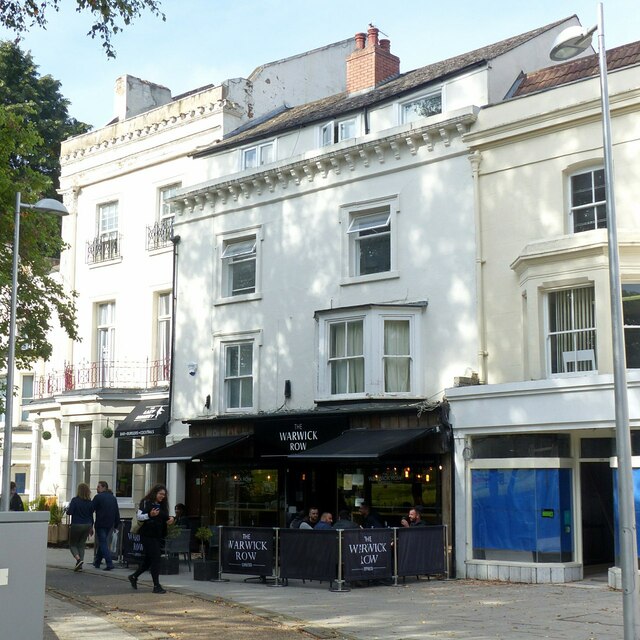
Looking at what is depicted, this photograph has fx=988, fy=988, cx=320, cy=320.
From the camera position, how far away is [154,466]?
89.0ft

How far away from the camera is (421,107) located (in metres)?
21.9

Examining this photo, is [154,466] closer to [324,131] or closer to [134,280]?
[134,280]

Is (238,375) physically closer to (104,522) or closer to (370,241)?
(370,241)

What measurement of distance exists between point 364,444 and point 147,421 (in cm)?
845

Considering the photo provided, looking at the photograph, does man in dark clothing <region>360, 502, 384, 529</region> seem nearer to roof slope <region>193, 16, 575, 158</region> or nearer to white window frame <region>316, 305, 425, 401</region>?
white window frame <region>316, 305, 425, 401</region>

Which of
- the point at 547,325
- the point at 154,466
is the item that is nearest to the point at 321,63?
the point at 154,466

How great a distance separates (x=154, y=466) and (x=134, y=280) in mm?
5250

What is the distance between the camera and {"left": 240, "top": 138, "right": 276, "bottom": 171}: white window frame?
2475 cm

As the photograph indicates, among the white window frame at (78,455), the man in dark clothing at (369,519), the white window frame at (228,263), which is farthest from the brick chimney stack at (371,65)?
the white window frame at (78,455)

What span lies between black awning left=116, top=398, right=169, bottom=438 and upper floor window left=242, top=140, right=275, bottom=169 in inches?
263

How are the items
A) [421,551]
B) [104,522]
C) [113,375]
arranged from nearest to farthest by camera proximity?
[421,551]
[104,522]
[113,375]

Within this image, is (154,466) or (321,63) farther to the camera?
(321,63)

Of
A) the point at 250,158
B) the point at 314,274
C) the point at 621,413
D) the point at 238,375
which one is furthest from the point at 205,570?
the point at 250,158

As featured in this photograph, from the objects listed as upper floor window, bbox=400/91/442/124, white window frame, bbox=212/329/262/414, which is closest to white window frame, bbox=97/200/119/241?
white window frame, bbox=212/329/262/414
